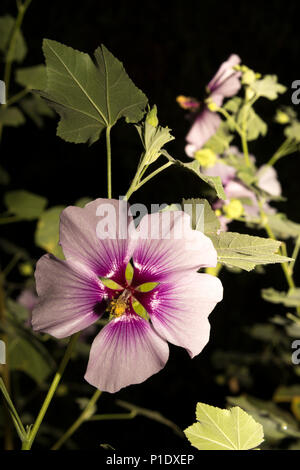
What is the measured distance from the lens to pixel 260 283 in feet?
5.00

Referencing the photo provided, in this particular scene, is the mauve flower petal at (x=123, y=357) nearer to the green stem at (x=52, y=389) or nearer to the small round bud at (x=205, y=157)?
the green stem at (x=52, y=389)

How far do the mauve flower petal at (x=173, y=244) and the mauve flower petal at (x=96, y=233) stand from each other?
0.02 metres

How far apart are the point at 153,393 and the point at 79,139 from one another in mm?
1091

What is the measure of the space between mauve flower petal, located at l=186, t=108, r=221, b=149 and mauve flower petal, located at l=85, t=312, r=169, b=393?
0.39 meters

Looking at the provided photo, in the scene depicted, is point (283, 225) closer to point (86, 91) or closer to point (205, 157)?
point (205, 157)

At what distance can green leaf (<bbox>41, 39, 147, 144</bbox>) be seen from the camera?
45cm

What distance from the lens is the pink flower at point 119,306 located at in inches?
15.6

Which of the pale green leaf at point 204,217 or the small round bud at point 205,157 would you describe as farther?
the small round bud at point 205,157

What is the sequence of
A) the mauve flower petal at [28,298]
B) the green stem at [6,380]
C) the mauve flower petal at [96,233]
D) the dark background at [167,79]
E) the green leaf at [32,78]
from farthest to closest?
the dark background at [167,79] < the mauve flower petal at [28,298] < the green leaf at [32,78] < the green stem at [6,380] < the mauve flower petal at [96,233]

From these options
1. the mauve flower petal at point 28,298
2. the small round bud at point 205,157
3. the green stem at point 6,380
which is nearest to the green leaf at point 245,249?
the small round bud at point 205,157

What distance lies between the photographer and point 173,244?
1.34ft
